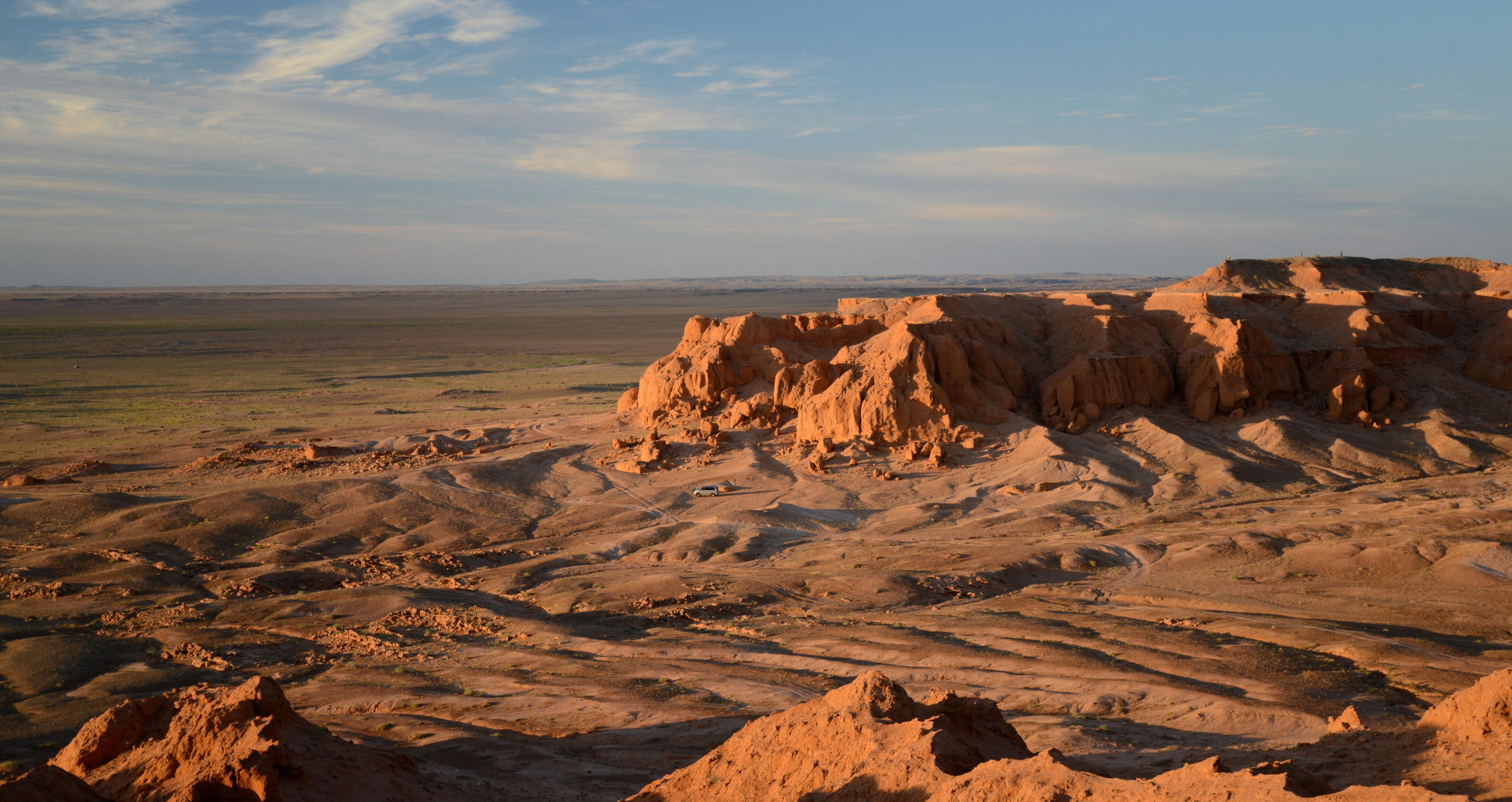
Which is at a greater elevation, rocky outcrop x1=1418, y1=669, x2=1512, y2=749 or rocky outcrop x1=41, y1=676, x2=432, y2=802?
rocky outcrop x1=1418, y1=669, x2=1512, y2=749

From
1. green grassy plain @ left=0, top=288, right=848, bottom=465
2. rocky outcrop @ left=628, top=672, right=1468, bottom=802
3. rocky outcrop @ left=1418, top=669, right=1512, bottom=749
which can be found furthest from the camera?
green grassy plain @ left=0, top=288, right=848, bottom=465

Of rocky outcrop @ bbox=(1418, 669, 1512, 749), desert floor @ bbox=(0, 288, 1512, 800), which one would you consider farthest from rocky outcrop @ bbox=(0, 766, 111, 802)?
rocky outcrop @ bbox=(1418, 669, 1512, 749)

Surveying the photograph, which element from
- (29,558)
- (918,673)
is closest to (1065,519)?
(918,673)

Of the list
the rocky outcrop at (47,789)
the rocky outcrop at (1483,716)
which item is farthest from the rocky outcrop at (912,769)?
the rocky outcrop at (47,789)

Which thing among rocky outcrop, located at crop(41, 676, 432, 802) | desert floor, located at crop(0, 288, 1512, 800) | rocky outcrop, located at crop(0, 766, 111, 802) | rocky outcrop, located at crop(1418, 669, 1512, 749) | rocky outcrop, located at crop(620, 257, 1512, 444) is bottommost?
desert floor, located at crop(0, 288, 1512, 800)

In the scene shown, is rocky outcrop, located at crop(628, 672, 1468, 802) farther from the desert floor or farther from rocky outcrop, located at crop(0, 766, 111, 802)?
rocky outcrop, located at crop(0, 766, 111, 802)

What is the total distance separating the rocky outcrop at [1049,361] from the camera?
42.4m

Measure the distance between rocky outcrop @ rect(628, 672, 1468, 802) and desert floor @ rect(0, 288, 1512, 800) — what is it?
2.29 meters

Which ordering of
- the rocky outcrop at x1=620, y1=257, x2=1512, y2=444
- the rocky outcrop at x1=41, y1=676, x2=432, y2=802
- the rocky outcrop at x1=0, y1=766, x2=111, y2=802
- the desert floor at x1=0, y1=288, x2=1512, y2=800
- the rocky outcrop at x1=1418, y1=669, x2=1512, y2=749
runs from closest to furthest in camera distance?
the rocky outcrop at x1=0, y1=766, x2=111, y2=802 → the rocky outcrop at x1=1418, y1=669, x2=1512, y2=749 → the rocky outcrop at x1=41, y1=676, x2=432, y2=802 → the desert floor at x1=0, y1=288, x2=1512, y2=800 → the rocky outcrop at x1=620, y1=257, x2=1512, y2=444

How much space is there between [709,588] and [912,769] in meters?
17.1

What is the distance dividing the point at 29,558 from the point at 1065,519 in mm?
33175

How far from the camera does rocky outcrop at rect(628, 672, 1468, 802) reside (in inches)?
373

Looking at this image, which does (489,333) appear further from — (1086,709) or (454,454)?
(1086,709)

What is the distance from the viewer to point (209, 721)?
1289cm
